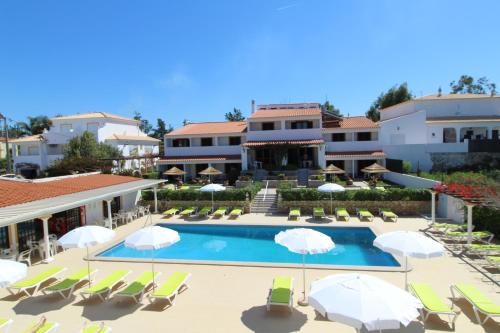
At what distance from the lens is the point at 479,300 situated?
8930mm

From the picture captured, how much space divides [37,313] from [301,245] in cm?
853

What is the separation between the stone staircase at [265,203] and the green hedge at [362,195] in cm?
159

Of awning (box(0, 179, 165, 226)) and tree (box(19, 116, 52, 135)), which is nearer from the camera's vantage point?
awning (box(0, 179, 165, 226))

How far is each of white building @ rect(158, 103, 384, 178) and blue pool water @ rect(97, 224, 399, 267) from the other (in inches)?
615

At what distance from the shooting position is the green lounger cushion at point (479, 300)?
8445mm

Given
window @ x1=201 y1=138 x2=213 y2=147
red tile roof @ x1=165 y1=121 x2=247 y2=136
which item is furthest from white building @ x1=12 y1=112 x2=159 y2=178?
window @ x1=201 y1=138 x2=213 y2=147

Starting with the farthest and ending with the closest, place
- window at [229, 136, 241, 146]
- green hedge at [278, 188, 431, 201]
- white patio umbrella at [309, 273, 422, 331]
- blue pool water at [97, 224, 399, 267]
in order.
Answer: window at [229, 136, 241, 146] → green hedge at [278, 188, 431, 201] → blue pool water at [97, 224, 399, 267] → white patio umbrella at [309, 273, 422, 331]

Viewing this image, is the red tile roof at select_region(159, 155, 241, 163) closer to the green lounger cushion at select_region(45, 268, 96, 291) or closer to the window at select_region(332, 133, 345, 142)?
the window at select_region(332, 133, 345, 142)

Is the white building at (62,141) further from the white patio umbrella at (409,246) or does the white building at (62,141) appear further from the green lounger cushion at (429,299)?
the green lounger cushion at (429,299)

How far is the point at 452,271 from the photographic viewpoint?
12.4 meters

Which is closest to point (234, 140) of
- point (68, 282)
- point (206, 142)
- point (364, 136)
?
point (206, 142)

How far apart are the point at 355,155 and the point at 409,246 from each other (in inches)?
1046

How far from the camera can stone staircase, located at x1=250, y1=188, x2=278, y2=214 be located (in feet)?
82.8

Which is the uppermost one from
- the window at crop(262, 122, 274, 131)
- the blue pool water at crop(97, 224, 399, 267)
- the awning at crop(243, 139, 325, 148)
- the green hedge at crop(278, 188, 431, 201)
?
the window at crop(262, 122, 274, 131)
